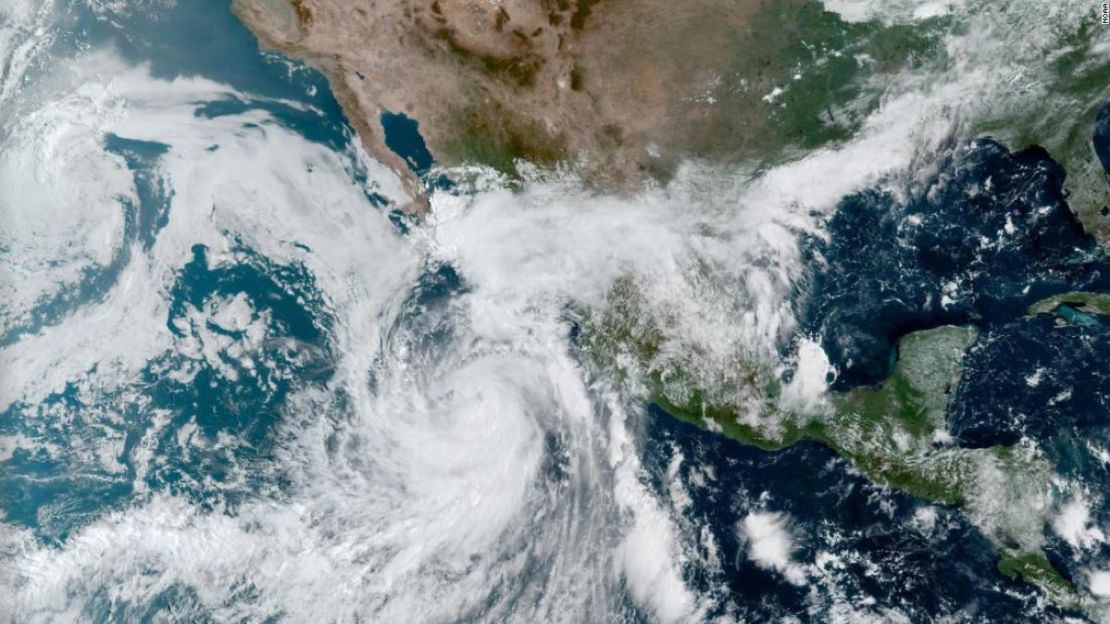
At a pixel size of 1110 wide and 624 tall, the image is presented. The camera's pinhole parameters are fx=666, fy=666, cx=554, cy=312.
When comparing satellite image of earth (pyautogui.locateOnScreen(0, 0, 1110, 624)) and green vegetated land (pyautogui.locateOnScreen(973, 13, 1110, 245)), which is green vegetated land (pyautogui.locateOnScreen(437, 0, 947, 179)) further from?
green vegetated land (pyautogui.locateOnScreen(973, 13, 1110, 245))

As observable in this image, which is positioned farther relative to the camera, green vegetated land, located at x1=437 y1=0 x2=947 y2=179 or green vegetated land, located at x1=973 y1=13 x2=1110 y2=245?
green vegetated land, located at x1=437 y1=0 x2=947 y2=179

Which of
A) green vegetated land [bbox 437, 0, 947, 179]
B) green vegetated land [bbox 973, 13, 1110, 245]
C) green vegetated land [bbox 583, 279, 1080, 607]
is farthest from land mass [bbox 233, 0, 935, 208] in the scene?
green vegetated land [bbox 583, 279, 1080, 607]

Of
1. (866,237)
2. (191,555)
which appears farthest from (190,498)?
(866,237)

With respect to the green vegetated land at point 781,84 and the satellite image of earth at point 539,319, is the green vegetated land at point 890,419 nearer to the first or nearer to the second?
the satellite image of earth at point 539,319

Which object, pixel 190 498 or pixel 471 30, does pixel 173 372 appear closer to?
pixel 190 498

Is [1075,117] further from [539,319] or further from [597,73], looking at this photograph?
[539,319]
